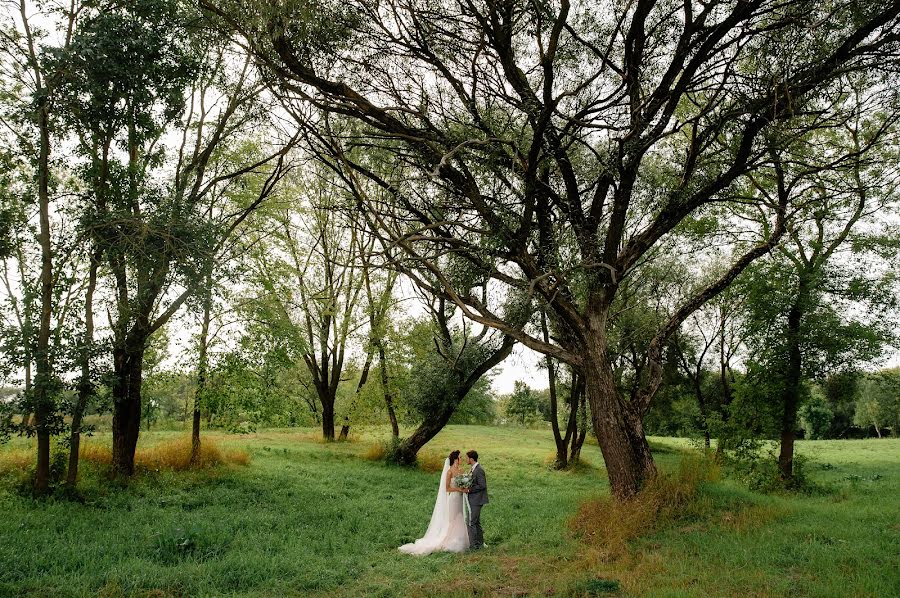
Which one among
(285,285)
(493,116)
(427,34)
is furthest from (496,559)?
(285,285)

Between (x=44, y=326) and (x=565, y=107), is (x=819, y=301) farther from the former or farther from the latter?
(x=44, y=326)

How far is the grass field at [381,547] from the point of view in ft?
23.4

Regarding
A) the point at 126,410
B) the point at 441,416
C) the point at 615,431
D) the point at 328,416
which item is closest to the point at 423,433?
the point at 441,416

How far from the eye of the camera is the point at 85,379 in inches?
455

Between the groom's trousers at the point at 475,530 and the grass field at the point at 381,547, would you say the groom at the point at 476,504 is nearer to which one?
the groom's trousers at the point at 475,530

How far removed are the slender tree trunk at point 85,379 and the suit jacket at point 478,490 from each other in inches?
335

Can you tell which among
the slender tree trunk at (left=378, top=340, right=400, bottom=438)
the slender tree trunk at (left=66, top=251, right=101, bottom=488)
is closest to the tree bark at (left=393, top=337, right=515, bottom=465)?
the slender tree trunk at (left=378, top=340, right=400, bottom=438)

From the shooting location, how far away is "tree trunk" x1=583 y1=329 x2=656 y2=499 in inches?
421

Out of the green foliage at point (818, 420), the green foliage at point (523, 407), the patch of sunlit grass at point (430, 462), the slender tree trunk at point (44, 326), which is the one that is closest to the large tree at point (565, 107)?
the slender tree trunk at point (44, 326)

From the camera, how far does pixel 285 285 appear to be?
23344mm

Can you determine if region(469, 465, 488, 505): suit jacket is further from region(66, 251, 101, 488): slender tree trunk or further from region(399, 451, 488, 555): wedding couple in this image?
region(66, 251, 101, 488): slender tree trunk

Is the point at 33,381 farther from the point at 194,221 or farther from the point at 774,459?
the point at 774,459

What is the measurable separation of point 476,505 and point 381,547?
204 cm

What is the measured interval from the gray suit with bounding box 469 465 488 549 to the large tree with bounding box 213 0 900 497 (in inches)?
104
